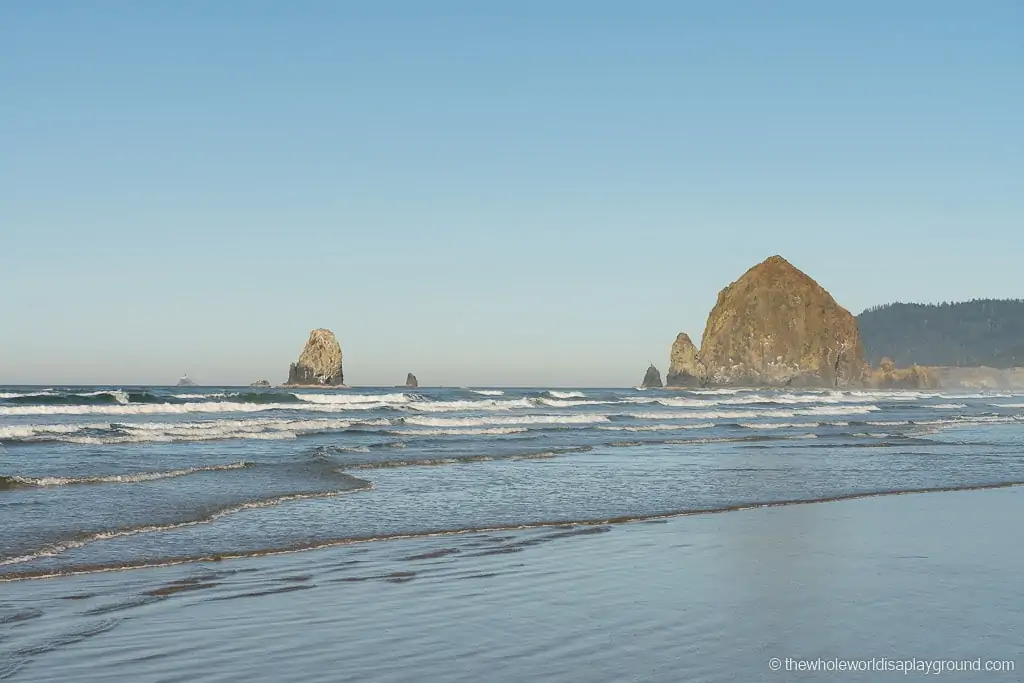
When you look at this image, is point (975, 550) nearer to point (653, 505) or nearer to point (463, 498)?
point (653, 505)

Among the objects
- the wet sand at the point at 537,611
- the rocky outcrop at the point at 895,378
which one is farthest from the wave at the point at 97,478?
the rocky outcrop at the point at 895,378

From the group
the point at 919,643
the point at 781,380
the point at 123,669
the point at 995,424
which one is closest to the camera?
the point at 123,669

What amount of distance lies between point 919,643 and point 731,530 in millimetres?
5965

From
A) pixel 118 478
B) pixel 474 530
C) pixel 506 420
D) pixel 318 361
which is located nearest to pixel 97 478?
pixel 118 478

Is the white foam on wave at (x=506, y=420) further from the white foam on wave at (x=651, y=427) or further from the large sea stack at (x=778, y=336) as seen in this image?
the large sea stack at (x=778, y=336)

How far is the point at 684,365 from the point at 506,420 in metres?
126

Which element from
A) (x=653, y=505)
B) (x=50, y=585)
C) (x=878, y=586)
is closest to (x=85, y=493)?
(x=50, y=585)

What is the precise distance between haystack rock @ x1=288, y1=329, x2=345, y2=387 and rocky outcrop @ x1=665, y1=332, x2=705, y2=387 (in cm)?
6272

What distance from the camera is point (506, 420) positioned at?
4525 centimetres

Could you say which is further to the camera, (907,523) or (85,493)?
(85,493)

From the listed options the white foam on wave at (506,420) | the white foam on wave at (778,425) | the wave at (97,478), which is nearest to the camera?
the wave at (97,478)

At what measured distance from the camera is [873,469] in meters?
22.3

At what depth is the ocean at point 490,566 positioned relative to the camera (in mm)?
6562

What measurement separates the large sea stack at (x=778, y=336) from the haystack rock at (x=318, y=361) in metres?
63.9
